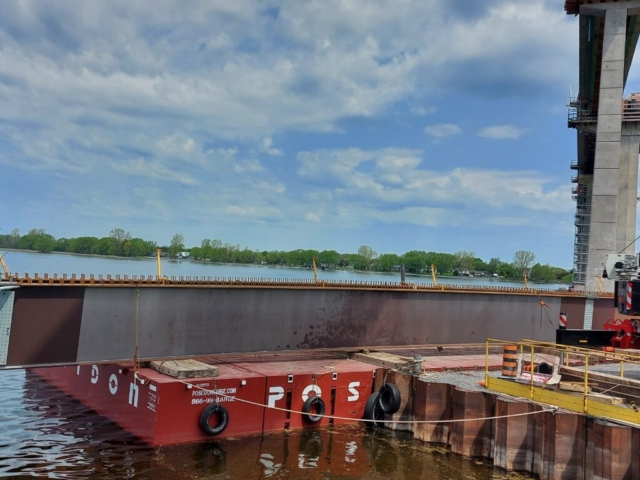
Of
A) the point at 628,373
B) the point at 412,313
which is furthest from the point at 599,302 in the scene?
the point at 412,313

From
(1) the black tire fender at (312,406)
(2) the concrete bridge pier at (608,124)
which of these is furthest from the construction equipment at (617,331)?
(2) the concrete bridge pier at (608,124)

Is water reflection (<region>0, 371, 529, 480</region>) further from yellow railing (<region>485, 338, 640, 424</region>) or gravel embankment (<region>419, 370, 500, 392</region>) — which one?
yellow railing (<region>485, 338, 640, 424</region>)

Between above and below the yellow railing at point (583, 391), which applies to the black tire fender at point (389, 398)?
below

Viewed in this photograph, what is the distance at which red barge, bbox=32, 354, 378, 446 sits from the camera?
13.9 metres

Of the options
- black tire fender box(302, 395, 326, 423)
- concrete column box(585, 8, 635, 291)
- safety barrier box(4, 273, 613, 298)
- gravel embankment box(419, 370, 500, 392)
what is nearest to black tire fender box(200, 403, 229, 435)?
black tire fender box(302, 395, 326, 423)

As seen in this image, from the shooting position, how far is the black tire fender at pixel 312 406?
16020mm

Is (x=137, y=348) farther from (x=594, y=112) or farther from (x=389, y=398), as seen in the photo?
(x=594, y=112)

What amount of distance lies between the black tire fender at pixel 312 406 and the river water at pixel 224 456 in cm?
47

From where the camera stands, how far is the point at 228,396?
47.8 ft

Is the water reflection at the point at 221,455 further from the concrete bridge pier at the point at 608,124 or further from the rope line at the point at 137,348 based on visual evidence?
the concrete bridge pier at the point at 608,124

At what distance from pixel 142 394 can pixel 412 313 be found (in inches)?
463

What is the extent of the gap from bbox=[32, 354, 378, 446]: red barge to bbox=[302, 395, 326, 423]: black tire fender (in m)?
0.03

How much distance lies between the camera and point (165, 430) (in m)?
13.8

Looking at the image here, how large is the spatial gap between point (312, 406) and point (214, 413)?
3420 mm
